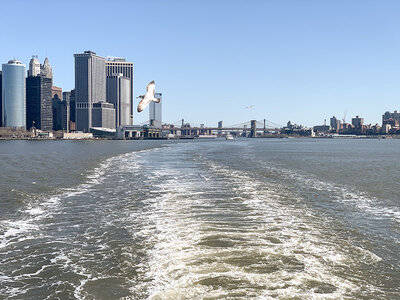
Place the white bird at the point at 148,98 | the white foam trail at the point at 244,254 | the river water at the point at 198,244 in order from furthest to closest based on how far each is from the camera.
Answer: the white bird at the point at 148,98, the river water at the point at 198,244, the white foam trail at the point at 244,254

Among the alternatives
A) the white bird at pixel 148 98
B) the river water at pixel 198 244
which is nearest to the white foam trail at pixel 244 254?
the river water at pixel 198 244

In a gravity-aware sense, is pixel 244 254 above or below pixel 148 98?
below

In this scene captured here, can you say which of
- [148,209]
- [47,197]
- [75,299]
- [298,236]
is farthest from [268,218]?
[47,197]

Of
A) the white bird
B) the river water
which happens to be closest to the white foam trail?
the river water

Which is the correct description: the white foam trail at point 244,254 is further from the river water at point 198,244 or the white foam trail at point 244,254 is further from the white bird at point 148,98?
the white bird at point 148,98

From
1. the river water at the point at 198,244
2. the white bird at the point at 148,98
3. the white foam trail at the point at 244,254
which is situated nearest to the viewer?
the white foam trail at the point at 244,254

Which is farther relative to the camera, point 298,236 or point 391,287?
point 298,236

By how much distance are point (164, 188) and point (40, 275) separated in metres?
13.8

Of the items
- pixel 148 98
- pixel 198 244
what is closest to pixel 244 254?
pixel 198 244

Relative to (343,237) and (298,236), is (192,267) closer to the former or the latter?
(298,236)

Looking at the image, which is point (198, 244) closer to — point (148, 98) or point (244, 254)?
point (244, 254)

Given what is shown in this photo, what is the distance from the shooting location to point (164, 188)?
897 inches

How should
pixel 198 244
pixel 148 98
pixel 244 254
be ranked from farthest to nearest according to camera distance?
1. pixel 148 98
2. pixel 198 244
3. pixel 244 254

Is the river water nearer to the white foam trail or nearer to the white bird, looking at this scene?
the white foam trail
